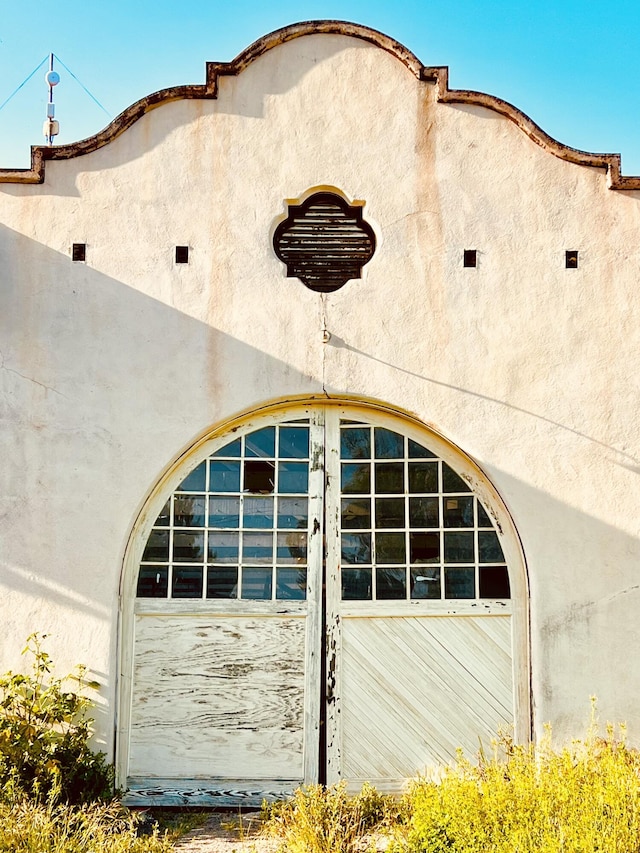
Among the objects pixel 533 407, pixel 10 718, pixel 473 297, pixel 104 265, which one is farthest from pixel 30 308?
pixel 533 407

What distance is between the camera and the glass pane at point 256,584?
20.6 feet

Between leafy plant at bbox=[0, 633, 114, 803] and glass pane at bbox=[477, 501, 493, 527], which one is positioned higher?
glass pane at bbox=[477, 501, 493, 527]

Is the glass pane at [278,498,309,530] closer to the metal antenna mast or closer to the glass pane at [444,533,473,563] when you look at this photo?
Answer: the glass pane at [444,533,473,563]

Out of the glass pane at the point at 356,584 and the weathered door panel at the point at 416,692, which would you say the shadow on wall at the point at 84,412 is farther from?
the weathered door panel at the point at 416,692

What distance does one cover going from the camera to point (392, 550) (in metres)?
6.29

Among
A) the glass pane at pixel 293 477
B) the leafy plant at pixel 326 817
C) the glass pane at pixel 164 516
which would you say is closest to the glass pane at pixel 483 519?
the glass pane at pixel 293 477

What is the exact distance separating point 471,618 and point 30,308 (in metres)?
4.00

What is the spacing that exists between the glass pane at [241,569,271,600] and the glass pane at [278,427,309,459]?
88cm

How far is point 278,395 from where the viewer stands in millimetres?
6262

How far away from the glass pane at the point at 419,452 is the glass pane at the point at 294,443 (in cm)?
79

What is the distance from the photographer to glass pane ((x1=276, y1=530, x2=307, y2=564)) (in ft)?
20.7

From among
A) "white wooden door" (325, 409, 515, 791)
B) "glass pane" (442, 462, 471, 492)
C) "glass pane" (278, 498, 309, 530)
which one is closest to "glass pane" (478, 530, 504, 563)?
"white wooden door" (325, 409, 515, 791)

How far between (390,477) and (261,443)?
1.00m

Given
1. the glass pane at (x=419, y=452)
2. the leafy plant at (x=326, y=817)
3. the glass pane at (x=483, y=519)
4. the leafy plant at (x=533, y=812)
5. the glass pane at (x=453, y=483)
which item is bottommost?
the leafy plant at (x=326, y=817)
